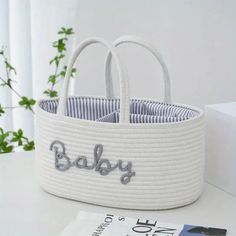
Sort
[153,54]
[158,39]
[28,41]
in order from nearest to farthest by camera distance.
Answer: [153,54]
[28,41]
[158,39]

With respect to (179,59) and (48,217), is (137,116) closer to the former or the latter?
(48,217)

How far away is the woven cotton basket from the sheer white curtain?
69 cm

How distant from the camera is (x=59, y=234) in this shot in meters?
0.67

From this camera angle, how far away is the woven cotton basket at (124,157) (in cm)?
73

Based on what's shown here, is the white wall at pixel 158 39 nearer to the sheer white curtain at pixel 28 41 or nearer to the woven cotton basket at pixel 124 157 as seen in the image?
the sheer white curtain at pixel 28 41

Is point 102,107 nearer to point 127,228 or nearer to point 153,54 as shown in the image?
point 153,54

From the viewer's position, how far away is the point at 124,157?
0.73m

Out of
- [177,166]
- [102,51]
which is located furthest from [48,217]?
[102,51]

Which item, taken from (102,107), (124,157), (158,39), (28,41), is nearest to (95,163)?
(124,157)

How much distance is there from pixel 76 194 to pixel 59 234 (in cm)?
11

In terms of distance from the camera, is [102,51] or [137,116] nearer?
→ [137,116]

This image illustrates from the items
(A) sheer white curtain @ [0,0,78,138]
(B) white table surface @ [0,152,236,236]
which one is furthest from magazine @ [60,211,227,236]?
(A) sheer white curtain @ [0,0,78,138]

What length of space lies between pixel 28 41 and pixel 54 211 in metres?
0.82

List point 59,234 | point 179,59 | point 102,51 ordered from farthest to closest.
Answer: point 179,59 < point 102,51 < point 59,234
